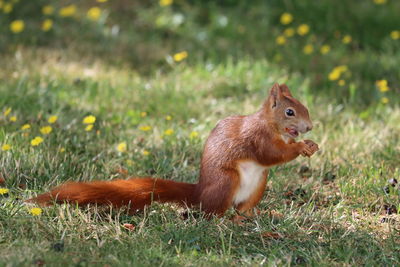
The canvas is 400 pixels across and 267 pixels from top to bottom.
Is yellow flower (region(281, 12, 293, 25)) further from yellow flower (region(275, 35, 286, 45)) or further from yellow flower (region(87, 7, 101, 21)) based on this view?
yellow flower (region(87, 7, 101, 21))

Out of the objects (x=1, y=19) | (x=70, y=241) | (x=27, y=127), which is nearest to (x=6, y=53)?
(x=1, y=19)

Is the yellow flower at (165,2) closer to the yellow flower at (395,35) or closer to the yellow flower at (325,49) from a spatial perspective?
the yellow flower at (325,49)

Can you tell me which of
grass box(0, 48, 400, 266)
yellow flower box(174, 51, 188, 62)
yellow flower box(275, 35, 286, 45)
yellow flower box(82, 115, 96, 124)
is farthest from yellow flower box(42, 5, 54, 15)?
yellow flower box(82, 115, 96, 124)

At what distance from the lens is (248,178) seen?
119 inches

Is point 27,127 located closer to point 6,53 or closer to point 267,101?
point 267,101

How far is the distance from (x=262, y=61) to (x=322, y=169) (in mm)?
1758

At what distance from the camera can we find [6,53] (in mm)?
5316

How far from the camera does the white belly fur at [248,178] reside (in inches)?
118

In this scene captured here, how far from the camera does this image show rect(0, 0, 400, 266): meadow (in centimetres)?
282

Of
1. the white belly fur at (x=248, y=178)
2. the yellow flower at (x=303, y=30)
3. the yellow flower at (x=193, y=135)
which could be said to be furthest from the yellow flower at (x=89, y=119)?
the yellow flower at (x=303, y=30)

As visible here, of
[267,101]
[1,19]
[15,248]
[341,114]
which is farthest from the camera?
[1,19]

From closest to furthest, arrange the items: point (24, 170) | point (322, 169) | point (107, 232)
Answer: point (107, 232) < point (24, 170) < point (322, 169)

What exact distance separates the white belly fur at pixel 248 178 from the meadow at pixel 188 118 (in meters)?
0.12

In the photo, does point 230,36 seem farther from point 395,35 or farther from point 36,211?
point 36,211
